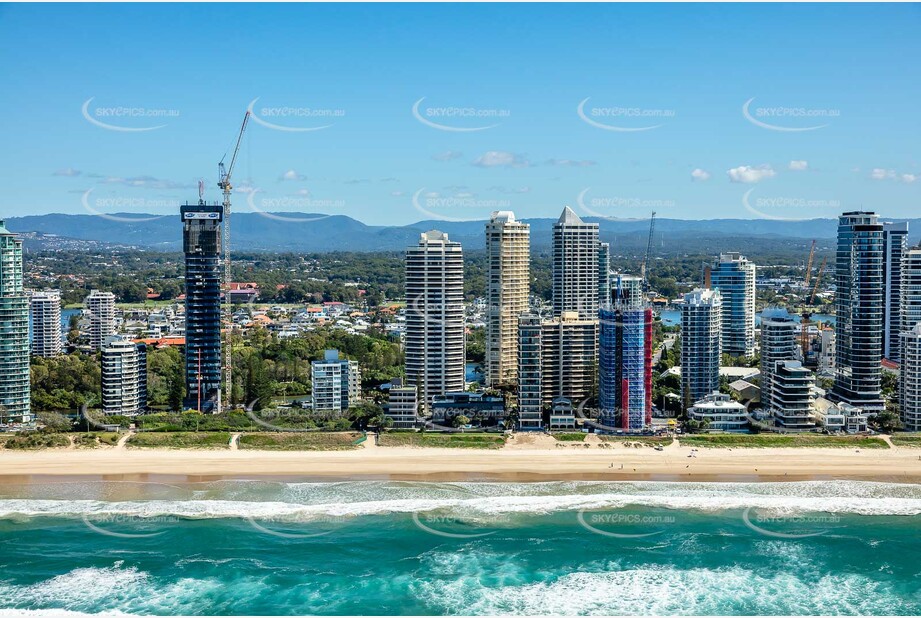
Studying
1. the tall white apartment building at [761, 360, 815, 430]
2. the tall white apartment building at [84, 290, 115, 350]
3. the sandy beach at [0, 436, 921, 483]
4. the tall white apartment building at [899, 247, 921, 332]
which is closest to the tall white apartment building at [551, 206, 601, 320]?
the tall white apartment building at [761, 360, 815, 430]

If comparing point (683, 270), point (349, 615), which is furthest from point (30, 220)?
point (349, 615)

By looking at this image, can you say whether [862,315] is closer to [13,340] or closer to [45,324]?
[13,340]

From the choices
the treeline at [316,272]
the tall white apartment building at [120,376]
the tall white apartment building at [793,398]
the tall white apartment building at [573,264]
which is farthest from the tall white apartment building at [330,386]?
the treeline at [316,272]

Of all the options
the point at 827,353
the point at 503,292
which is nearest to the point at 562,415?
the point at 503,292

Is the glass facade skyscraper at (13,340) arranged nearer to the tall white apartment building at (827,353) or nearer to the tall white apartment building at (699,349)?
the tall white apartment building at (699,349)

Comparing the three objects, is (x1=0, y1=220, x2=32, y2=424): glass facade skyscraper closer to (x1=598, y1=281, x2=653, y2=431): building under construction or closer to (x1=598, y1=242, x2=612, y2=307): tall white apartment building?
(x1=598, y1=281, x2=653, y2=431): building under construction
